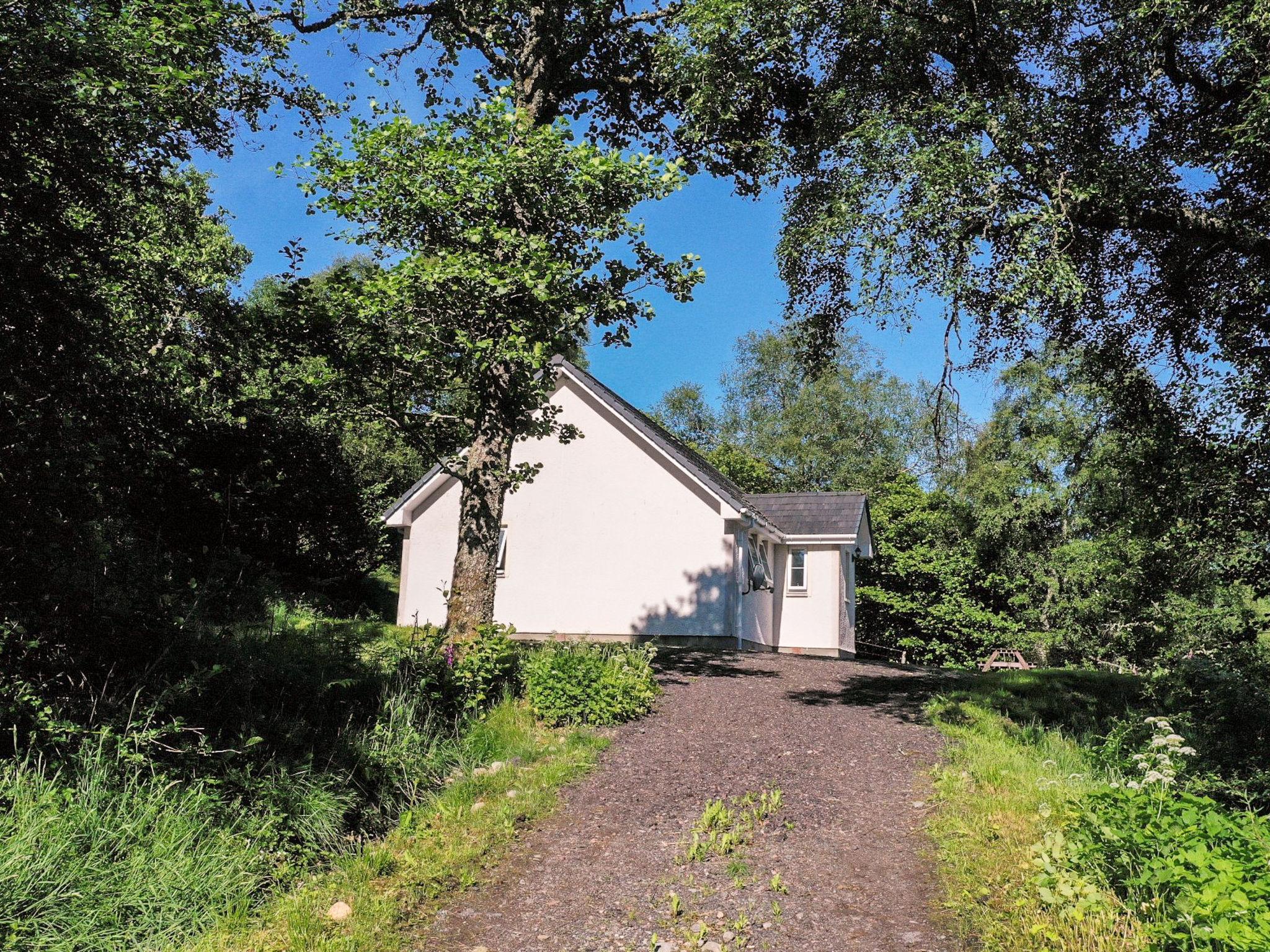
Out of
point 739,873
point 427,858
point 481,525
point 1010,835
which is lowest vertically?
point 427,858

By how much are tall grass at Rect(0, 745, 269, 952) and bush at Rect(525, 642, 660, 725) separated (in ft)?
13.8

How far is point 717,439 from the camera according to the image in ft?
146

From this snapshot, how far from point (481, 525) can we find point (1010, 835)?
24.1 ft

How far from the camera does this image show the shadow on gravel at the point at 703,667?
546 inches

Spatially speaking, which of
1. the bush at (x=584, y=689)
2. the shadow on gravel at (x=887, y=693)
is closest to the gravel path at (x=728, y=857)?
the bush at (x=584, y=689)

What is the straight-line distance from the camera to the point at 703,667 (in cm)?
1486

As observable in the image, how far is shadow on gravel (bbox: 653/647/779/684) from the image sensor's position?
45.5ft

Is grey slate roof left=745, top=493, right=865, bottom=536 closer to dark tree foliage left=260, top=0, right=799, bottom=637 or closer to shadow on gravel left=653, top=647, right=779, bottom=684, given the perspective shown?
shadow on gravel left=653, top=647, right=779, bottom=684

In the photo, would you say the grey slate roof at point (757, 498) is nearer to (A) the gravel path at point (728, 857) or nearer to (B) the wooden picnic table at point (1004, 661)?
(B) the wooden picnic table at point (1004, 661)

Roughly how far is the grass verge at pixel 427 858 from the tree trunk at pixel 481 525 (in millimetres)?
2409

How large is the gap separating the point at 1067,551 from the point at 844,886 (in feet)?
82.2

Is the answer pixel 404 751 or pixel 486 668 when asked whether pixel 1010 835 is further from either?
pixel 486 668

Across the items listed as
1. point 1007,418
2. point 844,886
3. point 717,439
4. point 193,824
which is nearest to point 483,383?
point 193,824

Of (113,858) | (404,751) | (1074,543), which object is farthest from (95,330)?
(1074,543)
